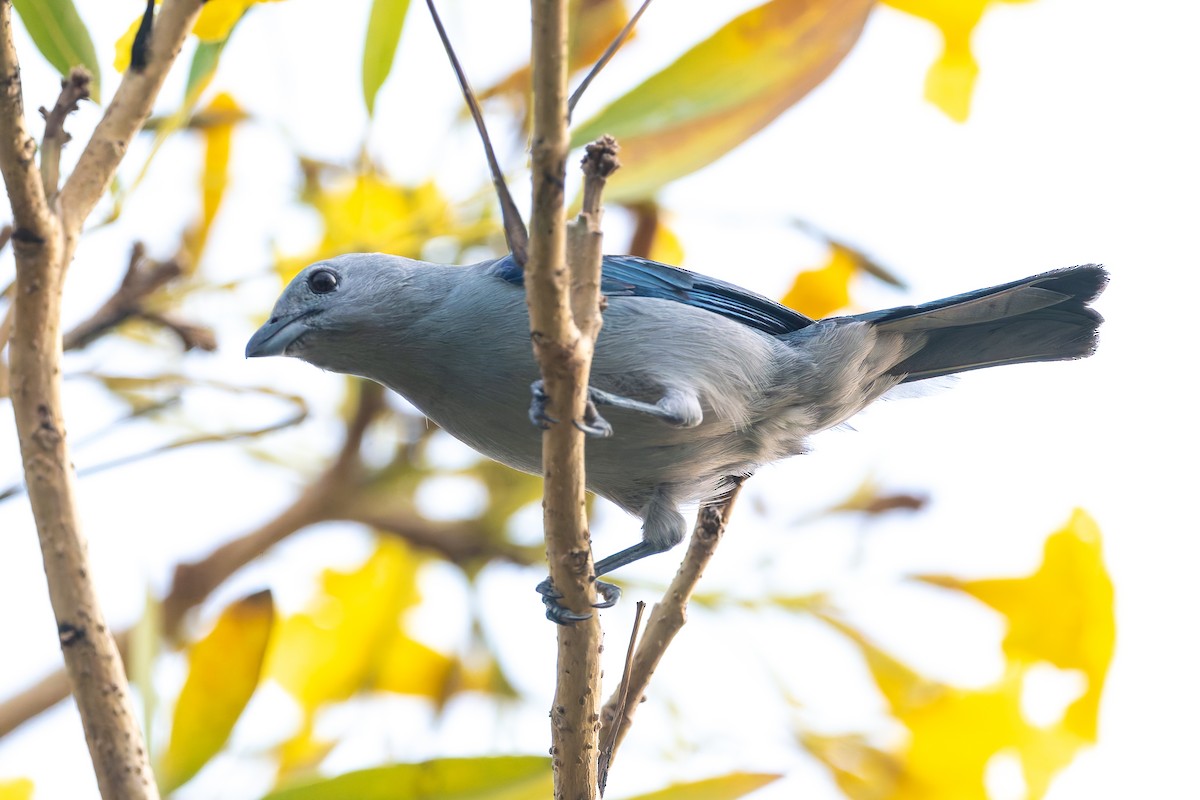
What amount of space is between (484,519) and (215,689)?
102 centimetres

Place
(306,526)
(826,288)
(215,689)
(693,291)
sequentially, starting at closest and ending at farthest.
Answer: (215,689), (306,526), (693,291), (826,288)

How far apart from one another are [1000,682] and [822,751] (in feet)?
1.69

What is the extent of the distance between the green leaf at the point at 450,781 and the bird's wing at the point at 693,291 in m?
1.17

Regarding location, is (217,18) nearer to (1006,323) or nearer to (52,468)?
(52,468)

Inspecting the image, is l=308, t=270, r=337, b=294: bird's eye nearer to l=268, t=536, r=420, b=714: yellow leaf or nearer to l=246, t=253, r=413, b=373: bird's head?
l=246, t=253, r=413, b=373: bird's head

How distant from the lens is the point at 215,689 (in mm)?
2504

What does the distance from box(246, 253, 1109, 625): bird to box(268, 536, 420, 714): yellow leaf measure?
3.03 feet

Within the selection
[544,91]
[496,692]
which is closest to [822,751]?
[496,692]

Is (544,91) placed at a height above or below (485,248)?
below

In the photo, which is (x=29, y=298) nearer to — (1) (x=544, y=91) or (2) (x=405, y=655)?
(1) (x=544, y=91)

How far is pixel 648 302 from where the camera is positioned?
115 inches

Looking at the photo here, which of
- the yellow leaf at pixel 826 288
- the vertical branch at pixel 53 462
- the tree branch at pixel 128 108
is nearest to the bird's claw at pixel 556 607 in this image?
the vertical branch at pixel 53 462

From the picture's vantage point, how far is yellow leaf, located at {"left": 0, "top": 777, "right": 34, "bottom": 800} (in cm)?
299

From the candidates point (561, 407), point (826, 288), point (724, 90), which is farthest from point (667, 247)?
point (561, 407)
